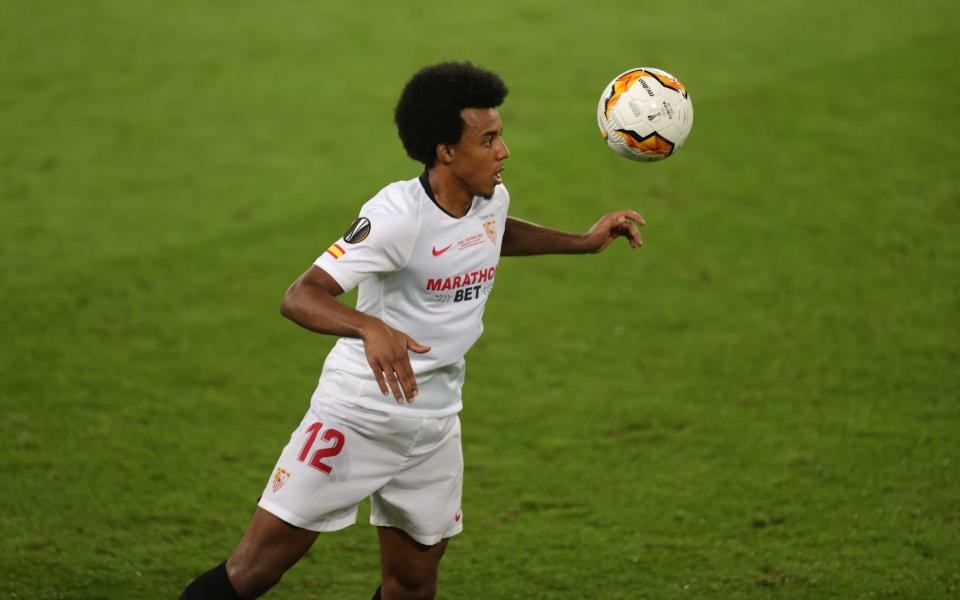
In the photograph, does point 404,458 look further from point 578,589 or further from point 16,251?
point 16,251

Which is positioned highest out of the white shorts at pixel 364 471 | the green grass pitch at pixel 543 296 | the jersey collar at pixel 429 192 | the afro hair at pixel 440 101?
the afro hair at pixel 440 101

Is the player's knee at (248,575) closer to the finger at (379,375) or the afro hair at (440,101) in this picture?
the finger at (379,375)

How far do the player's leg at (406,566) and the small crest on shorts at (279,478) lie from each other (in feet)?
1.68

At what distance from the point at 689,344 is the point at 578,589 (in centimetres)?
263

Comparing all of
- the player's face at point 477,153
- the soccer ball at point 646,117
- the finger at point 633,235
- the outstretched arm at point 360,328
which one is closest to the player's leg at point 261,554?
the outstretched arm at point 360,328

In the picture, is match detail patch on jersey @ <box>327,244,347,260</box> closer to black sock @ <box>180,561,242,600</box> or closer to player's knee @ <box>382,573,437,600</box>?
black sock @ <box>180,561,242,600</box>

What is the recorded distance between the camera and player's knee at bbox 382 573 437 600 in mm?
4371

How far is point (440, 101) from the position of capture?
13.2 feet

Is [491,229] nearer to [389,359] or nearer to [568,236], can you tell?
[568,236]

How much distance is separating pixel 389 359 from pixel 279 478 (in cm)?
78

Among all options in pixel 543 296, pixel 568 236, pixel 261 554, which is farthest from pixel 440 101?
pixel 543 296

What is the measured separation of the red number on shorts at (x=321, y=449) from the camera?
158 inches

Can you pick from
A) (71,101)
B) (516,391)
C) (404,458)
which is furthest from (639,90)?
(71,101)

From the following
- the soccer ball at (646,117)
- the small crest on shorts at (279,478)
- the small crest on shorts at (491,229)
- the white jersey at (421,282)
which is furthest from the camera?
the soccer ball at (646,117)
